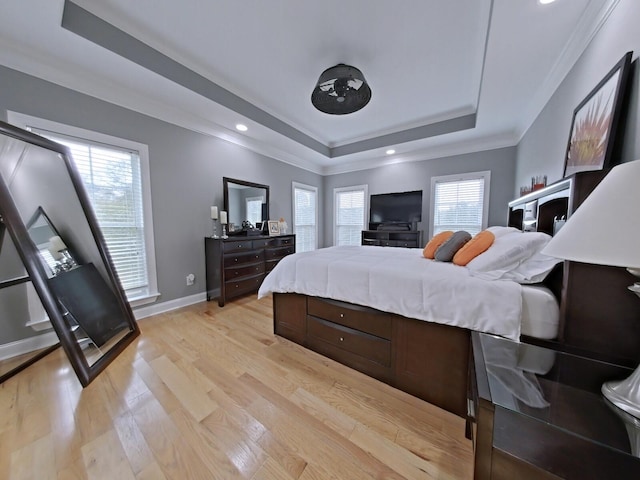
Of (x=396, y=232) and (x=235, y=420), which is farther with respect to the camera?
(x=396, y=232)

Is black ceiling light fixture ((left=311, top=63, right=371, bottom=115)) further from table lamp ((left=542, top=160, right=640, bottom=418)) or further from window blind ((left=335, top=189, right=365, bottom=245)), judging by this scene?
window blind ((left=335, top=189, right=365, bottom=245))

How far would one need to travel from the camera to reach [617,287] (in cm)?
87

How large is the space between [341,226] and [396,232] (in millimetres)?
1455

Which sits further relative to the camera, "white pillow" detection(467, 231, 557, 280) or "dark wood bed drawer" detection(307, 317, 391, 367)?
"dark wood bed drawer" detection(307, 317, 391, 367)

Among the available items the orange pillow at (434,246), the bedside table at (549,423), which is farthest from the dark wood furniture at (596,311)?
the orange pillow at (434,246)

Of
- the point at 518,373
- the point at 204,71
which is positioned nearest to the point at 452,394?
the point at 518,373

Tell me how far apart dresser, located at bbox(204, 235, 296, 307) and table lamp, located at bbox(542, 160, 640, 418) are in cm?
303

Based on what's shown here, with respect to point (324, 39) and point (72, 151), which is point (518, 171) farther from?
point (72, 151)

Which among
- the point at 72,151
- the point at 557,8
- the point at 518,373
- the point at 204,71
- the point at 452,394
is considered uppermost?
the point at 204,71

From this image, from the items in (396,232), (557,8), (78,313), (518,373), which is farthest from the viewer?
(396,232)

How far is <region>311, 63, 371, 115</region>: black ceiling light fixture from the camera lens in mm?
2189

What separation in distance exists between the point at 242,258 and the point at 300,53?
8.34 feet

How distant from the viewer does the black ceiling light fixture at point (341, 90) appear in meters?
2.19

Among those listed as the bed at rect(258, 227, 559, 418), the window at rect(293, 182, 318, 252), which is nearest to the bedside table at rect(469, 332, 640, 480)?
the bed at rect(258, 227, 559, 418)
